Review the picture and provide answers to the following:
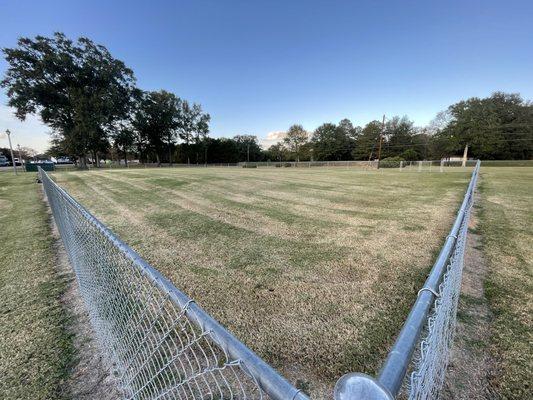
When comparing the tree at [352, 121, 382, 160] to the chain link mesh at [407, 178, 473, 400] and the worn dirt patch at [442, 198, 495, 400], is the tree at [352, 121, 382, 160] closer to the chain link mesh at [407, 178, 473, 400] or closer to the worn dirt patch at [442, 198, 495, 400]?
the worn dirt patch at [442, 198, 495, 400]

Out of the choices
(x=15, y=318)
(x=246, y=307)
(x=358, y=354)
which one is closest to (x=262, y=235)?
(x=246, y=307)

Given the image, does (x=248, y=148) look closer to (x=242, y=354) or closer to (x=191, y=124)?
(x=191, y=124)

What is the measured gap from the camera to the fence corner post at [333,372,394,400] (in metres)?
0.55

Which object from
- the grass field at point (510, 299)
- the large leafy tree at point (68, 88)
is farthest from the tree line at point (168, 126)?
the grass field at point (510, 299)

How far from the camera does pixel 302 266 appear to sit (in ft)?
13.3

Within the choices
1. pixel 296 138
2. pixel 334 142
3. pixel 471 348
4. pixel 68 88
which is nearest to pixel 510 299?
pixel 471 348

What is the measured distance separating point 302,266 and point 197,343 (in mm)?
2687

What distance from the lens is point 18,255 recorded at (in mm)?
4805

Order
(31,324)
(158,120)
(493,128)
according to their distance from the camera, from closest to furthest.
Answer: (31,324)
(493,128)
(158,120)

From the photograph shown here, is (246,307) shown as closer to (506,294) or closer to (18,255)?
(506,294)

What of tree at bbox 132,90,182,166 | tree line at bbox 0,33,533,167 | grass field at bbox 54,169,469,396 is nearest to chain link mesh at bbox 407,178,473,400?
grass field at bbox 54,169,469,396

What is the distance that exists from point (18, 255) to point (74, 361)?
3.74 metres

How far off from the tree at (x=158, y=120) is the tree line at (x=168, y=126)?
19 cm

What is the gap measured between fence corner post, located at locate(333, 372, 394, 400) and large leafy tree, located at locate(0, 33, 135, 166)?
43.9 metres
